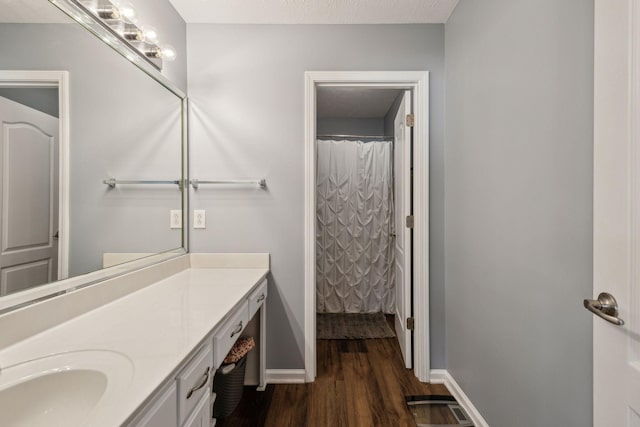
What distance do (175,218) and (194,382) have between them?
3.93ft

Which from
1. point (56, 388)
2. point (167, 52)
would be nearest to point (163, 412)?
point (56, 388)

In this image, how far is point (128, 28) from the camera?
1301mm

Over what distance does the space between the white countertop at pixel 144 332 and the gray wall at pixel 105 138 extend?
0.76ft

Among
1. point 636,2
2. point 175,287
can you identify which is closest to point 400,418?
point 175,287

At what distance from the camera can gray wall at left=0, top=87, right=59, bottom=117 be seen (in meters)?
0.85

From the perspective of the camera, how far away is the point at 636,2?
628 millimetres

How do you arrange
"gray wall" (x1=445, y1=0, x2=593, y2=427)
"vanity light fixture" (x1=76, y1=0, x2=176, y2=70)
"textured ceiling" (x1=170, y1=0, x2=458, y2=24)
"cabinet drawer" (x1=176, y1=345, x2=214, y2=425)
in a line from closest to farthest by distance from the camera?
"cabinet drawer" (x1=176, y1=345, x2=214, y2=425)
"gray wall" (x1=445, y1=0, x2=593, y2=427)
"vanity light fixture" (x1=76, y1=0, x2=176, y2=70)
"textured ceiling" (x1=170, y1=0, x2=458, y2=24)

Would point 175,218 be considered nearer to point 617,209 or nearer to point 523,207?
point 523,207

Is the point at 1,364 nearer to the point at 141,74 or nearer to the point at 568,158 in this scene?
the point at 141,74

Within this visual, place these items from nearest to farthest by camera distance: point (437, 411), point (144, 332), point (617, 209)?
point (617, 209) < point (144, 332) < point (437, 411)

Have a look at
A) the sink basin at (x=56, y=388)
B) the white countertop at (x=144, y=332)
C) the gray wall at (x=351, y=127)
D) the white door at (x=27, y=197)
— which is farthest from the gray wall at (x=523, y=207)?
the gray wall at (x=351, y=127)

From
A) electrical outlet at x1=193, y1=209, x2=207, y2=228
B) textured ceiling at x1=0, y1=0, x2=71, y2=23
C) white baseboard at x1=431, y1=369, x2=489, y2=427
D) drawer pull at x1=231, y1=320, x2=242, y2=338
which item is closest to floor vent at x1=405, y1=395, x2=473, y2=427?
white baseboard at x1=431, y1=369, x2=489, y2=427

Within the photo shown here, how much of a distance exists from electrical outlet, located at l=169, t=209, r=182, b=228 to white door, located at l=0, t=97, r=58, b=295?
77cm

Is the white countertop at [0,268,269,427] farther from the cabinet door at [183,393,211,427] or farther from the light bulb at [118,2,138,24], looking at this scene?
the light bulb at [118,2,138,24]
